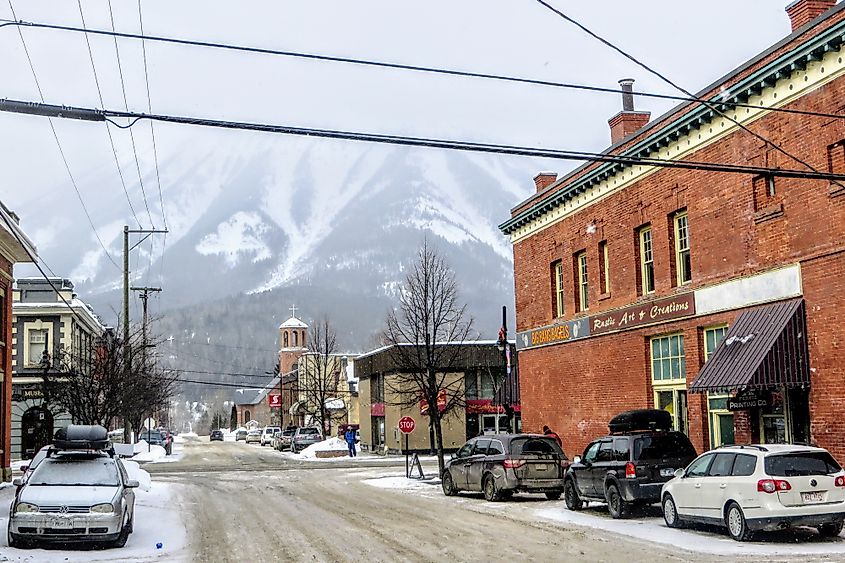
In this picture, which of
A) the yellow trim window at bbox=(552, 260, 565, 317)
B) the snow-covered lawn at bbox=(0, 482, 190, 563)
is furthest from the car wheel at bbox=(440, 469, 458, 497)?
the yellow trim window at bbox=(552, 260, 565, 317)

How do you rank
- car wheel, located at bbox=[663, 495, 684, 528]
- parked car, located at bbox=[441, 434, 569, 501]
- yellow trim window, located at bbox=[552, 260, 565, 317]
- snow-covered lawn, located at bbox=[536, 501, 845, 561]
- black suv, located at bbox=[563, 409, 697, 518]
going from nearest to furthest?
snow-covered lawn, located at bbox=[536, 501, 845, 561] < car wheel, located at bbox=[663, 495, 684, 528] < black suv, located at bbox=[563, 409, 697, 518] < parked car, located at bbox=[441, 434, 569, 501] < yellow trim window, located at bbox=[552, 260, 565, 317]

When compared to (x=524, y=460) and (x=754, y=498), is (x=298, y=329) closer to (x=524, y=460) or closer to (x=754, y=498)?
(x=524, y=460)

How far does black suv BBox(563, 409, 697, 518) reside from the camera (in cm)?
1939

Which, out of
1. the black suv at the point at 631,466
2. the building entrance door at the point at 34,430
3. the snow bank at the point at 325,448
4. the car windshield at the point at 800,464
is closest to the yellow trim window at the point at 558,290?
the black suv at the point at 631,466

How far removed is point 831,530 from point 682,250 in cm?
1109

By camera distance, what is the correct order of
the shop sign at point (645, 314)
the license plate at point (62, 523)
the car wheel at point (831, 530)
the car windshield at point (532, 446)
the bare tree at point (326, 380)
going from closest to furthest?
the car wheel at point (831, 530) → the license plate at point (62, 523) → the car windshield at point (532, 446) → the shop sign at point (645, 314) → the bare tree at point (326, 380)

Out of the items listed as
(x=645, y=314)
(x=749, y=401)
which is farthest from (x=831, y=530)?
(x=645, y=314)

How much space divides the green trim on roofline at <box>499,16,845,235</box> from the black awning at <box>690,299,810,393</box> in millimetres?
4586

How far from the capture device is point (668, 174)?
26.0 m

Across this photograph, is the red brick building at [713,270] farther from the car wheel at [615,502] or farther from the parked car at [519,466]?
the parked car at [519,466]

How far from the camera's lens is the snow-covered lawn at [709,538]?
1444 centimetres

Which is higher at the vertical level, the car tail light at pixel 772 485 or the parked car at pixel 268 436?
the car tail light at pixel 772 485

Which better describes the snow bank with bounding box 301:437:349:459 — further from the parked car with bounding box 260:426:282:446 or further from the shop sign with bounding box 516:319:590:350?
the parked car with bounding box 260:426:282:446

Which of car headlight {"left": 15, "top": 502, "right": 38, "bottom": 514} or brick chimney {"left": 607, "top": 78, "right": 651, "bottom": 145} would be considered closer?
car headlight {"left": 15, "top": 502, "right": 38, "bottom": 514}
